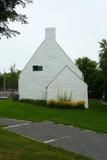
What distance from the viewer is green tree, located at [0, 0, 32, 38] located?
10.8m

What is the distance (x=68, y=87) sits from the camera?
48000 millimetres

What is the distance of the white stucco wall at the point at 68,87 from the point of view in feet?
156

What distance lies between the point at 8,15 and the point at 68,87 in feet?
122

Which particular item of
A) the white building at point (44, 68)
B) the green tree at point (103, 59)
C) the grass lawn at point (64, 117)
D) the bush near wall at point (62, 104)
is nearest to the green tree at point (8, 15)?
the grass lawn at point (64, 117)

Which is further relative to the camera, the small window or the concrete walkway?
the small window

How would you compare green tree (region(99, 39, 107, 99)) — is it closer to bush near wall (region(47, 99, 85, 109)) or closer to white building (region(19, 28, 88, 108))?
white building (region(19, 28, 88, 108))

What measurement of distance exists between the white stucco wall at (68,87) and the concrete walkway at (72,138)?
24542mm

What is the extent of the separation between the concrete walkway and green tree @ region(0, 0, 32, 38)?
187 inches

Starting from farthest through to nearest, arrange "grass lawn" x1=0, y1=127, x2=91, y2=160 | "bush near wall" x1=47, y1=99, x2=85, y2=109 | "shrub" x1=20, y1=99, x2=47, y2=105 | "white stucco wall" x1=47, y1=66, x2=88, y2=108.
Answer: "white stucco wall" x1=47, y1=66, x2=88, y2=108 < "shrub" x1=20, y1=99, x2=47, y2=105 < "bush near wall" x1=47, y1=99, x2=85, y2=109 < "grass lawn" x1=0, y1=127, x2=91, y2=160

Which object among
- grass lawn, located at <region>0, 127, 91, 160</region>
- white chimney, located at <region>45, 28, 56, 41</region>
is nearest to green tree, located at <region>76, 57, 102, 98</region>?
white chimney, located at <region>45, 28, 56, 41</region>

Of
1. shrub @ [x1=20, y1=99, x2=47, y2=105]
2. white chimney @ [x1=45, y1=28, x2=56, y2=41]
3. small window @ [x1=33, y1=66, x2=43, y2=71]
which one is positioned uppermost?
white chimney @ [x1=45, y1=28, x2=56, y2=41]

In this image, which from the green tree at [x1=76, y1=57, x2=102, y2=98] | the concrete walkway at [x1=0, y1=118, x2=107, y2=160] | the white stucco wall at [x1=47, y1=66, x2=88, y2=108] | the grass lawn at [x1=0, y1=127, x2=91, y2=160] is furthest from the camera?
the green tree at [x1=76, y1=57, x2=102, y2=98]

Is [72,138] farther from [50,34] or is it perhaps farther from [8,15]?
[50,34]

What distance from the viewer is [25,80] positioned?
5056 cm
